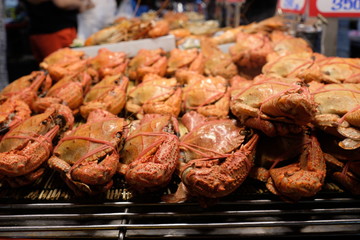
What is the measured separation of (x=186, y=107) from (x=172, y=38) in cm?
160

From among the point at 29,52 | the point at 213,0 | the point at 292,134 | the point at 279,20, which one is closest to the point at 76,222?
the point at 292,134

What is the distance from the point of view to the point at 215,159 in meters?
1.67

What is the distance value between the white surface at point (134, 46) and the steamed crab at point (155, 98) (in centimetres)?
113

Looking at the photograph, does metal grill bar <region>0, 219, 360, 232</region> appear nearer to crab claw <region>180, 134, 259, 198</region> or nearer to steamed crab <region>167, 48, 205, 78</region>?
crab claw <region>180, 134, 259, 198</region>

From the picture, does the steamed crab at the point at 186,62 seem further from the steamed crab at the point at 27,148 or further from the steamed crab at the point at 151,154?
the steamed crab at the point at 27,148

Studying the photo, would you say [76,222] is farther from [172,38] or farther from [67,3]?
[67,3]

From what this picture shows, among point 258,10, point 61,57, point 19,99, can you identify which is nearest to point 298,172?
point 19,99

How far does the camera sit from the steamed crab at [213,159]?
4.99 feet

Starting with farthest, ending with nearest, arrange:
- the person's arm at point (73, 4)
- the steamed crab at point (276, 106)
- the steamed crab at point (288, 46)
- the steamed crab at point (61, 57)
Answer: the person's arm at point (73, 4) < the steamed crab at point (61, 57) < the steamed crab at point (288, 46) < the steamed crab at point (276, 106)

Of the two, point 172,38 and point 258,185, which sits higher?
point 172,38

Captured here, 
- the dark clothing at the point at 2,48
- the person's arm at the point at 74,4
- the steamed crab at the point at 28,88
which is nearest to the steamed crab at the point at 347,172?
the steamed crab at the point at 28,88

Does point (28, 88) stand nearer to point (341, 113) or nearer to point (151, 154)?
point (151, 154)

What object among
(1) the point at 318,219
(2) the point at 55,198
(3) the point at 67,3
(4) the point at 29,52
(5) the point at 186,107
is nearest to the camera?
(1) the point at 318,219

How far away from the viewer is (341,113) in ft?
5.46
